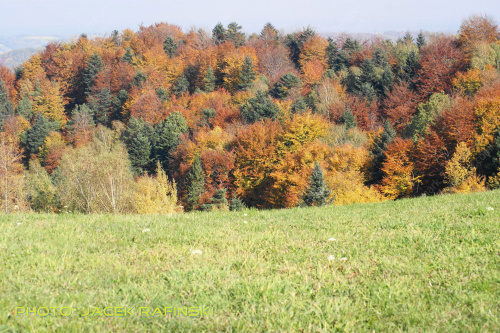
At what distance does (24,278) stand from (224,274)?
8.13 ft

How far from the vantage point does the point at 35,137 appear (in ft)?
246

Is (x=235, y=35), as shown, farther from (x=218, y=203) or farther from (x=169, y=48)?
(x=218, y=203)

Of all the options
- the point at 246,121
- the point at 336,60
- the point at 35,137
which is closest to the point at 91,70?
the point at 35,137

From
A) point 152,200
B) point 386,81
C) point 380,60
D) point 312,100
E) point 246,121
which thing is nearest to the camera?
point 152,200

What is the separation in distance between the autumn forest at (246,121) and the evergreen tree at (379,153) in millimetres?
160

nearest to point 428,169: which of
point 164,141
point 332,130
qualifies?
point 332,130

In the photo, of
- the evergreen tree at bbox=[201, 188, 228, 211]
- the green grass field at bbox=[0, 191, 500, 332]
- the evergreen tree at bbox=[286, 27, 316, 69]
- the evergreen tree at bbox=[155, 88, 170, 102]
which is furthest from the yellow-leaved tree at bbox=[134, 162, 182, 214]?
the evergreen tree at bbox=[286, 27, 316, 69]

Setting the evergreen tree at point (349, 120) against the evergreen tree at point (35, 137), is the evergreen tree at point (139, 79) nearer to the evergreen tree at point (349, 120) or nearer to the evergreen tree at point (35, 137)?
the evergreen tree at point (35, 137)

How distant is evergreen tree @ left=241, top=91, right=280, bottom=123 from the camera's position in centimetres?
6266

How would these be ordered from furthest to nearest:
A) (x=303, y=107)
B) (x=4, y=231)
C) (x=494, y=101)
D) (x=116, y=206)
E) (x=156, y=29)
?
(x=156, y=29) → (x=303, y=107) → (x=494, y=101) → (x=116, y=206) → (x=4, y=231)

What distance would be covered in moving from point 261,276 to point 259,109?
59.2 meters

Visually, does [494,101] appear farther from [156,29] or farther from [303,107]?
[156,29]

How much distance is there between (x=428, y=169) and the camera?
42.4 m

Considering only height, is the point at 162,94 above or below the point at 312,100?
above
